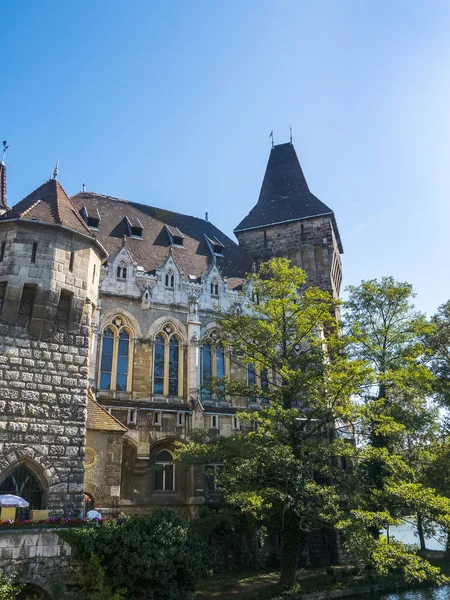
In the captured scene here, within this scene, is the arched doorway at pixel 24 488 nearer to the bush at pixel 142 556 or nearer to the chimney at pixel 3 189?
the bush at pixel 142 556

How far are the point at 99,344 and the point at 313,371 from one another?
30.2 feet

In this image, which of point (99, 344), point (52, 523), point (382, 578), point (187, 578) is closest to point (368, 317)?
point (382, 578)

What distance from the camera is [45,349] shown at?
12656 millimetres

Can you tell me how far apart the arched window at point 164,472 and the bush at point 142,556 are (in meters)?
8.84

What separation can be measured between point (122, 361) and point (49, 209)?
348 inches

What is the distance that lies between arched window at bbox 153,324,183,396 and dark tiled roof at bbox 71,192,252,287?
341cm

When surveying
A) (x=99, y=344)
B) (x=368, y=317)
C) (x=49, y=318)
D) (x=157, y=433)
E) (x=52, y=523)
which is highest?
(x=368, y=317)

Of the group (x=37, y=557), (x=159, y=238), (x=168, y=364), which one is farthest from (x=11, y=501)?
(x=159, y=238)

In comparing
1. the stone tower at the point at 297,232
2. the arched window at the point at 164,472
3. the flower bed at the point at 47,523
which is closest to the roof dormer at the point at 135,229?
the stone tower at the point at 297,232

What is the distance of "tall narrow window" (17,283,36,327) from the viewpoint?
1259cm

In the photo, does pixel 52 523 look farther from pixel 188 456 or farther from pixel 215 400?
pixel 215 400

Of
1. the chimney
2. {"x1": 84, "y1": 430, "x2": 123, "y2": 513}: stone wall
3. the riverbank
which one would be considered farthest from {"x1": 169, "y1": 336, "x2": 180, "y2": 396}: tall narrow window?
the chimney

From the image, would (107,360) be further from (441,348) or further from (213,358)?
(441,348)

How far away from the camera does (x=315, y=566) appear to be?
851 inches
